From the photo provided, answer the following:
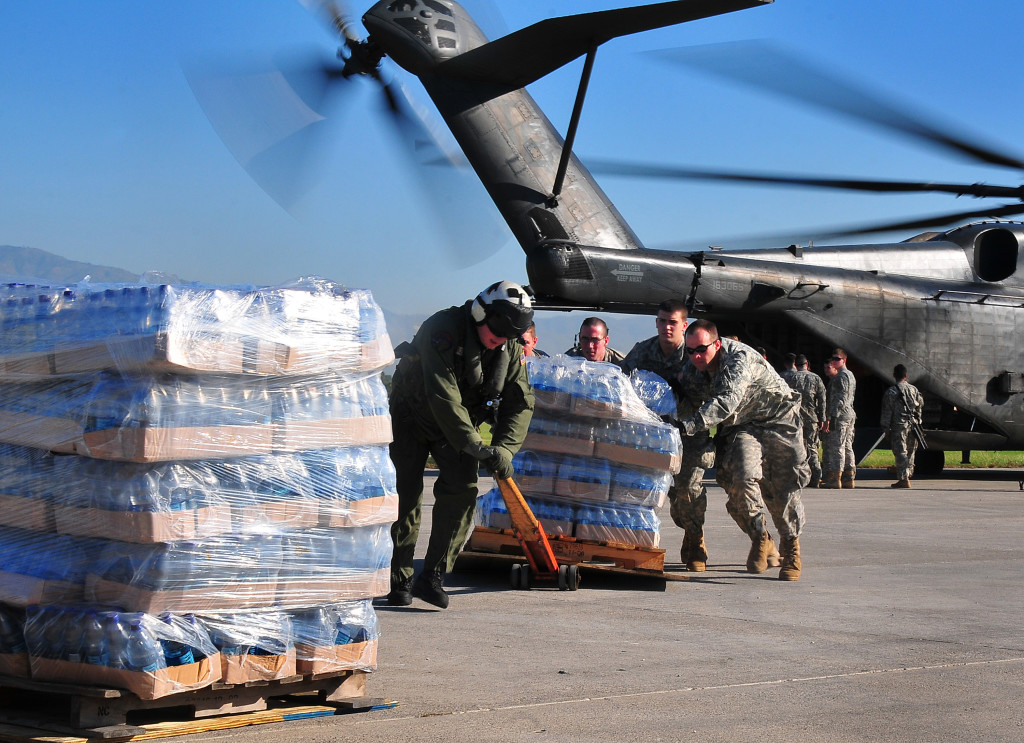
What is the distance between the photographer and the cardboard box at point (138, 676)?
3572 millimetres

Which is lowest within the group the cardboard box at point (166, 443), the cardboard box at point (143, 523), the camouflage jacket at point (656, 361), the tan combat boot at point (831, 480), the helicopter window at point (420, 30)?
the cardboard box at point (143, 523)

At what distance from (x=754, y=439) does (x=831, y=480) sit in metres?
8.79

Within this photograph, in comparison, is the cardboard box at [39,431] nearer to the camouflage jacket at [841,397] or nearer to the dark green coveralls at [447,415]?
the dark green coveralls at [447,415]

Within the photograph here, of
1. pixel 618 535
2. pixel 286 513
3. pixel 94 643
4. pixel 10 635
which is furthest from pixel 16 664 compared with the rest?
pixel 618 535

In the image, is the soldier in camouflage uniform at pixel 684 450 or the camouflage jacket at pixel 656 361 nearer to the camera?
the soldier in camouflage uniform at pixel 684 450

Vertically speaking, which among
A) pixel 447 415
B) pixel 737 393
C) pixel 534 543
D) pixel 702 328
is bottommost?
pixel 534 543

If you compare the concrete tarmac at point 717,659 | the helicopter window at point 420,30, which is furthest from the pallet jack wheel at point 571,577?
the helicopter window at point 420,30

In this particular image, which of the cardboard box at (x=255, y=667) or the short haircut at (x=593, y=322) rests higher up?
the short haircut at (x=593, y=322)

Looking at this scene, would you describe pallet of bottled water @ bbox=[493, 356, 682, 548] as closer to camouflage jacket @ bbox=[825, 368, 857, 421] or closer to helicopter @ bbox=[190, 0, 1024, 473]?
helicopter @ bbox=[190, 0, 1024, 473]

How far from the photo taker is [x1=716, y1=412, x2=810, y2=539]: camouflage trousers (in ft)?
25.9

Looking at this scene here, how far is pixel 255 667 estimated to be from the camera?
3.87 meters

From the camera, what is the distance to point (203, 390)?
153 inches

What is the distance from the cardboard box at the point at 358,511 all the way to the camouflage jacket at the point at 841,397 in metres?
12.7

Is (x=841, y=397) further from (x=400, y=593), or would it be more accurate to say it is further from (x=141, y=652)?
(x=141, y=652)
